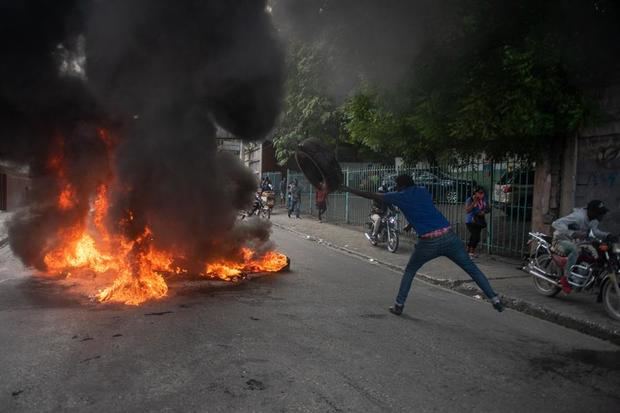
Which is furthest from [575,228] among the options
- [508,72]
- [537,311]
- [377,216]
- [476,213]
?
[377,216]

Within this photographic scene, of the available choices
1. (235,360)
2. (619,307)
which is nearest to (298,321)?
(235,360)

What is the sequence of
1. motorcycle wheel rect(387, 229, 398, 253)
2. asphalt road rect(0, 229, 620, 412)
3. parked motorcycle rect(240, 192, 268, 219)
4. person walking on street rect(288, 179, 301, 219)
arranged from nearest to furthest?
asphalt road rect(0, 229, 620, 412)
motorcycle wheel rect(387, 229, 398, 253)
parked motorcycle rect(240, 192, 268, 219)
person walking on street rect(288, 179, 301, 219)

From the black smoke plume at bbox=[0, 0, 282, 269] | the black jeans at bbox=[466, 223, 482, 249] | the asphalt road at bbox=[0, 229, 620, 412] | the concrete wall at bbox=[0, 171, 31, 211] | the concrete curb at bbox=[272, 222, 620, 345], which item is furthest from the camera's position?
the concrete wall at bbox=[0, 171, 31, 211]

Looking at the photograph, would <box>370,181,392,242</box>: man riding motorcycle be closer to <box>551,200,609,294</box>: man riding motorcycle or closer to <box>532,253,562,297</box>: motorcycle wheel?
<box>532,253,562,297</box>: motorcycle wheel

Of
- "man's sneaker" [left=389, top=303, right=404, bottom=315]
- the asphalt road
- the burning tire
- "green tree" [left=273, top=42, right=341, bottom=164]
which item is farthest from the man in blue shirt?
"green tree" [left=273, top=42, right=341, bottom=164]

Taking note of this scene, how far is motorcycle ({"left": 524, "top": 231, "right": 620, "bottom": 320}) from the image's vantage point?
20.1ft

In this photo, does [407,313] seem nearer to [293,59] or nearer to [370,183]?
[293,59]

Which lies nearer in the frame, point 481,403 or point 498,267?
point 481,403

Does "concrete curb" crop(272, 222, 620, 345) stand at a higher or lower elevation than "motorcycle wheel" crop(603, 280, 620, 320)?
lower

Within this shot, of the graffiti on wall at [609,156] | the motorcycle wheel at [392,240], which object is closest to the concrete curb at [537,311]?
the motorcycle wheel at [392,240]

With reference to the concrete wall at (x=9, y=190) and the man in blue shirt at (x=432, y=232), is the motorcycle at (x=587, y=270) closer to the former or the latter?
the man in blue shirt at (x=432, y=232)

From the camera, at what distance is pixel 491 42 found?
879cm

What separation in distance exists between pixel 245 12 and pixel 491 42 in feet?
13.8

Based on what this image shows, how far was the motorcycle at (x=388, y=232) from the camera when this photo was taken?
38.5 ft
